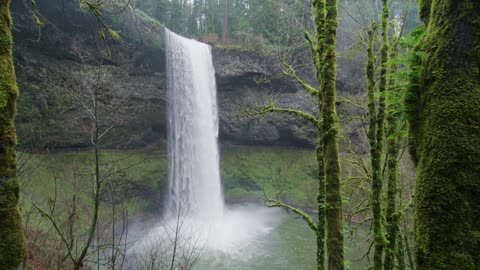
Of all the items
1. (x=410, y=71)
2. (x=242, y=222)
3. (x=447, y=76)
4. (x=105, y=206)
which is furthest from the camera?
(x=242, y=222)

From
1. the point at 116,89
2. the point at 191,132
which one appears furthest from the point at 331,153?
the point at 116,89

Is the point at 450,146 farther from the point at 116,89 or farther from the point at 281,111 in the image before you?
the point at 116,89

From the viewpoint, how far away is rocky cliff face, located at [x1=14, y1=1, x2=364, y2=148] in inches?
614

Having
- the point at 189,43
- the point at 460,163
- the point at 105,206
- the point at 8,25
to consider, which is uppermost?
the point at 189,43

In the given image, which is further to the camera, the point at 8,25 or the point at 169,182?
the point at 169,182

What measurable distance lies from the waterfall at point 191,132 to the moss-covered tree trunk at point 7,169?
16989 millimetres

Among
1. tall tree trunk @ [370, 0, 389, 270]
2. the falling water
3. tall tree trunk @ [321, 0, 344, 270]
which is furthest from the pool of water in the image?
tall tree trunk @ [321, 0, 344, 270]

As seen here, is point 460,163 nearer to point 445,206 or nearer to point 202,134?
point 445,206

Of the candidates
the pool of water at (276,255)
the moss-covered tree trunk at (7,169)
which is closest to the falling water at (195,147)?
the pool of water at (276,255)

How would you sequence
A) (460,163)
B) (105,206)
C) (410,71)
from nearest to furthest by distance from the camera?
(460,163) → (410,71) → (105,206)

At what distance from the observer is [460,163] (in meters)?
1.81

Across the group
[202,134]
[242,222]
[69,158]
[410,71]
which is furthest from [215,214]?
[410,71]

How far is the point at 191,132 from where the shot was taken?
20.3 meters

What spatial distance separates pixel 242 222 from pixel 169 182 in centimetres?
562
